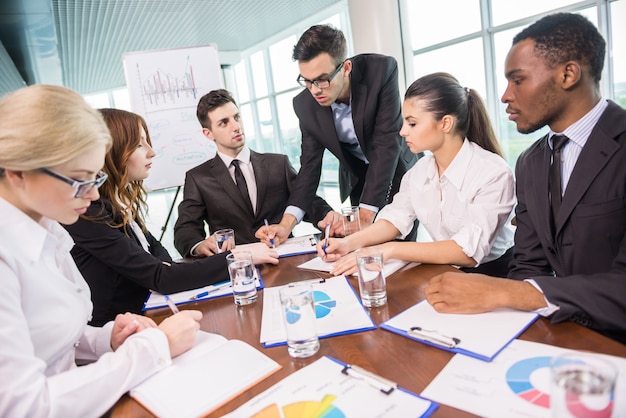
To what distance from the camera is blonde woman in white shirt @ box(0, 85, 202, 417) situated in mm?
822

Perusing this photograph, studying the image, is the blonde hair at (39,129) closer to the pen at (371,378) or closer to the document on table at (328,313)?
the document on table at (328,313)

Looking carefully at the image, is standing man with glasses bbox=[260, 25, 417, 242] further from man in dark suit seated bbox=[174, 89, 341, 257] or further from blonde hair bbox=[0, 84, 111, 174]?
blonde hair bbox=[0, 84, 111, 174]

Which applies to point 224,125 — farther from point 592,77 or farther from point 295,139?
point 295,139

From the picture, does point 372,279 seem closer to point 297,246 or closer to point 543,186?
point 543,186

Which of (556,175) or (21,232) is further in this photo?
(556,175)

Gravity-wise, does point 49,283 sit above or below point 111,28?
below

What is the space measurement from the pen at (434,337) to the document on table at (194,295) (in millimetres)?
622

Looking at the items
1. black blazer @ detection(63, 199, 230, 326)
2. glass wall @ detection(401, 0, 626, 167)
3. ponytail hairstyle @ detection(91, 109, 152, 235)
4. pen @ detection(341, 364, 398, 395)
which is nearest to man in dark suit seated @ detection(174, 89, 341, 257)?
ponytail hairstyle @ detection(91, 109, 152, 235)

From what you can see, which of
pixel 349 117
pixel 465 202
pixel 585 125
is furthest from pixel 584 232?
pixel 349 117

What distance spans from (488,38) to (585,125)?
3.84 meters

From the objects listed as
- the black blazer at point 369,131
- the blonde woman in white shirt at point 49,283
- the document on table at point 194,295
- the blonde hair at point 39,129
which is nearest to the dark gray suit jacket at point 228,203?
the black blazer at point 369,131

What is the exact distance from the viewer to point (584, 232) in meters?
1.31

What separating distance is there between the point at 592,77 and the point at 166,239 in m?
6.11

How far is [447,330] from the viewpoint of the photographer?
0.98 metres
